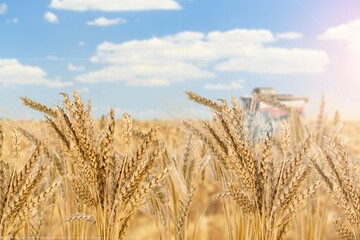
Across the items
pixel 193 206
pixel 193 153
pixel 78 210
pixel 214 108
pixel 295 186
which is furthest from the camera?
pixel 193 206

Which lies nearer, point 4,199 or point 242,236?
point 4,199

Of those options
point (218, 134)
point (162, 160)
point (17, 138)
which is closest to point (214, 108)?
point (218, 134)

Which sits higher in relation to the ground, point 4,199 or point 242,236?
point 4,199

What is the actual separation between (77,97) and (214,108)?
27.6 inches

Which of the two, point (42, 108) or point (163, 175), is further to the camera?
point (42, 108)

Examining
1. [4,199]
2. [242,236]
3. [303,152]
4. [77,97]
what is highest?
[77,97]

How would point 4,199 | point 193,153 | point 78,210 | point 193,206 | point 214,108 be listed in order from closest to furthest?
point 4,199
point 214,108
point 78,210
point 193,153
point 193,206

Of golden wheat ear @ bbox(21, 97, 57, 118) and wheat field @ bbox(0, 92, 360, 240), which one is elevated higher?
golden wheat ear @ bbox(21, 97, 57, 118)

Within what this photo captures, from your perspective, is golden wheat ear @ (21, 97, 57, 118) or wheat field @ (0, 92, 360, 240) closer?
wheat field @ (0, 92, 360, 240)

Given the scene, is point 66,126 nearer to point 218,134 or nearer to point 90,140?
point 90,140

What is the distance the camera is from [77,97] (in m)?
2.04

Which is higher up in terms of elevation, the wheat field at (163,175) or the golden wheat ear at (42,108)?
the golden wheat ear at (42,108)

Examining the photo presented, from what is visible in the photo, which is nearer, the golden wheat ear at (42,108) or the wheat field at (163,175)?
the wheat field at (163,175)

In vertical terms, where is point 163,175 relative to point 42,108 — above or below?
below
